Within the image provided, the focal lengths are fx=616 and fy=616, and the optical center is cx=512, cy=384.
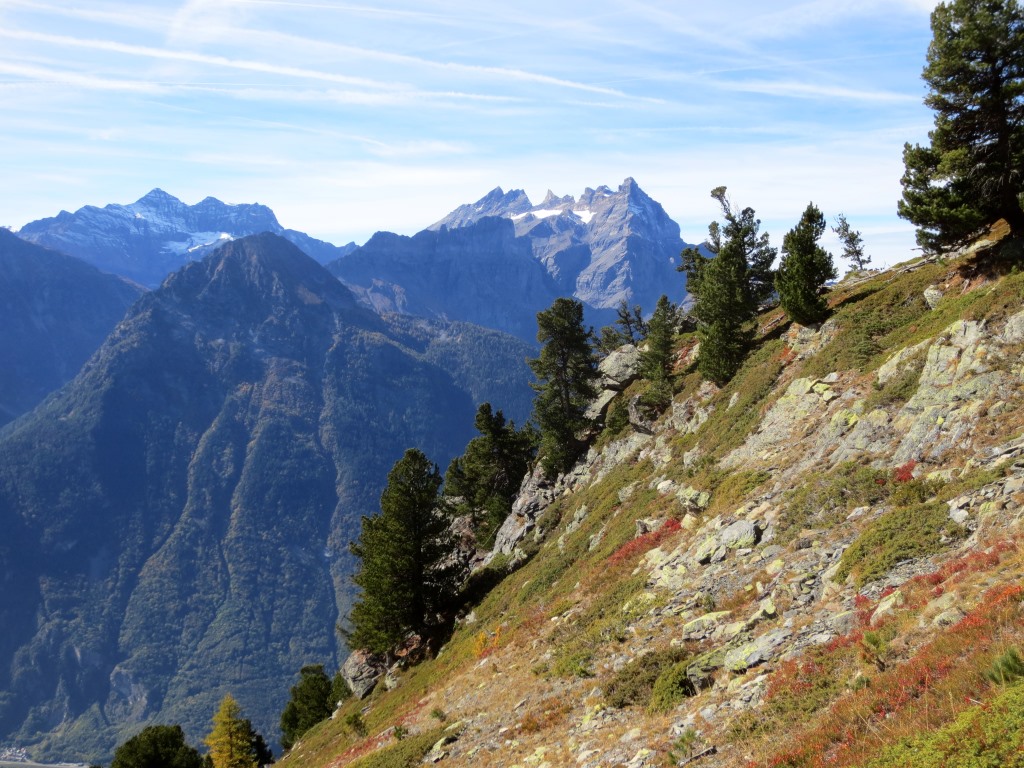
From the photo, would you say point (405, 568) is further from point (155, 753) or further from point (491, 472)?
point (155, 753)

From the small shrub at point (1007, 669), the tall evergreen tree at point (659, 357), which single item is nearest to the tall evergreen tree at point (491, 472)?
the tall evergreen tree at point (659, 357)

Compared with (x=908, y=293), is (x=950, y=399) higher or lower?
lower

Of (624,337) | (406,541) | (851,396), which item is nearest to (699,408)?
(851,396)

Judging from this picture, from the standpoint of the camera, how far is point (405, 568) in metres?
44.4

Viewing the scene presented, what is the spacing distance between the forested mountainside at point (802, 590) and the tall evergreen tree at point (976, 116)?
286 cm

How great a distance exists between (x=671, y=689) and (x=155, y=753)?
64.8 metres

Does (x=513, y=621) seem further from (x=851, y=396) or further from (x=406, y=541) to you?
(x=851, y=396)

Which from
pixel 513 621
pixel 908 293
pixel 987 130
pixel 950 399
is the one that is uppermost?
pixel 987 130

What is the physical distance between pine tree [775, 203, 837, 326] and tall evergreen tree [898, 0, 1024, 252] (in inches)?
374

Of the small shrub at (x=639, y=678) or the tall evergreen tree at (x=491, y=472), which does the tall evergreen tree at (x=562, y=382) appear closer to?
the tall evergreen tree at (x=491, y=472)

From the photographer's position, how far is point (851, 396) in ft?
91.5

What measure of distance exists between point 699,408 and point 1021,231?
68.4ft

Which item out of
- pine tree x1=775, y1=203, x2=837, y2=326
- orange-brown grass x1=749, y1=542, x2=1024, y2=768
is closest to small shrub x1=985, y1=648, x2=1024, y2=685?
orange-brown grass x1=749, y1=542, x2=1024, y2=768

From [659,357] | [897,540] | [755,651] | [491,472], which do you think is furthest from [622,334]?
[755,651]
